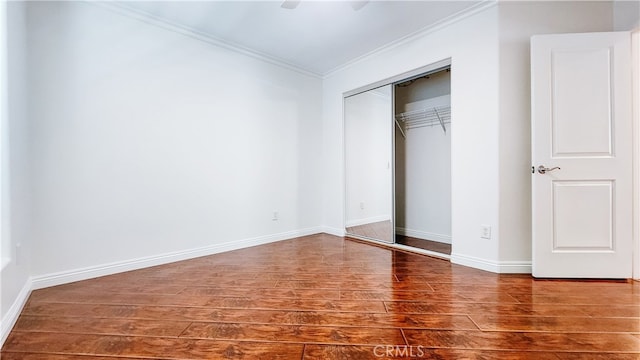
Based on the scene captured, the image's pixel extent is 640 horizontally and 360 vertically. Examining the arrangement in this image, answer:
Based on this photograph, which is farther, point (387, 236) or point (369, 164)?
point (369, 164)

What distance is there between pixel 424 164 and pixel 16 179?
4.12 meters

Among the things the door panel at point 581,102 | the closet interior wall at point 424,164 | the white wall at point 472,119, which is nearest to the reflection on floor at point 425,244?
the closet interior wall at point 424,164

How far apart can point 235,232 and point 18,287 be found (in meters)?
1.78

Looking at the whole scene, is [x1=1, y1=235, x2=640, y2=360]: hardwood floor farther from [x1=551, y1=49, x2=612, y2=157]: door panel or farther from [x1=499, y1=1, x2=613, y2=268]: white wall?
[x1=551, y1=49, x2=612, y2=157]: door panel

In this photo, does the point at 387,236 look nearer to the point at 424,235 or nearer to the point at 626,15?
the point at 424,235

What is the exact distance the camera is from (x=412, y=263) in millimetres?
2758

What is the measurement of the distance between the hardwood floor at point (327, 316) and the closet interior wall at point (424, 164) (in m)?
1.32

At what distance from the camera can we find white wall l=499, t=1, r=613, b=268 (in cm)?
246

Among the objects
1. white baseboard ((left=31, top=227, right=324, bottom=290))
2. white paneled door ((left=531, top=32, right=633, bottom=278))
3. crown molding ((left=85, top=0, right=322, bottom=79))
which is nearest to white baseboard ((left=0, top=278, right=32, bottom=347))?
white baseboard ((left=31, top=227, right=324, bottom=290))

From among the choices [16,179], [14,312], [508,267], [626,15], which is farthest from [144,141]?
[626,15]

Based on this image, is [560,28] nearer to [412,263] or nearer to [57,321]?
[412,263]

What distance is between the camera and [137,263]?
260cm

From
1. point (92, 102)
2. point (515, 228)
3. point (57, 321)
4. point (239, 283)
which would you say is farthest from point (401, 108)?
point (57, 321)

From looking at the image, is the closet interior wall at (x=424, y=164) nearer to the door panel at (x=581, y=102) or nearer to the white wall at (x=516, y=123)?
the white wall at (x=516, y=123)
